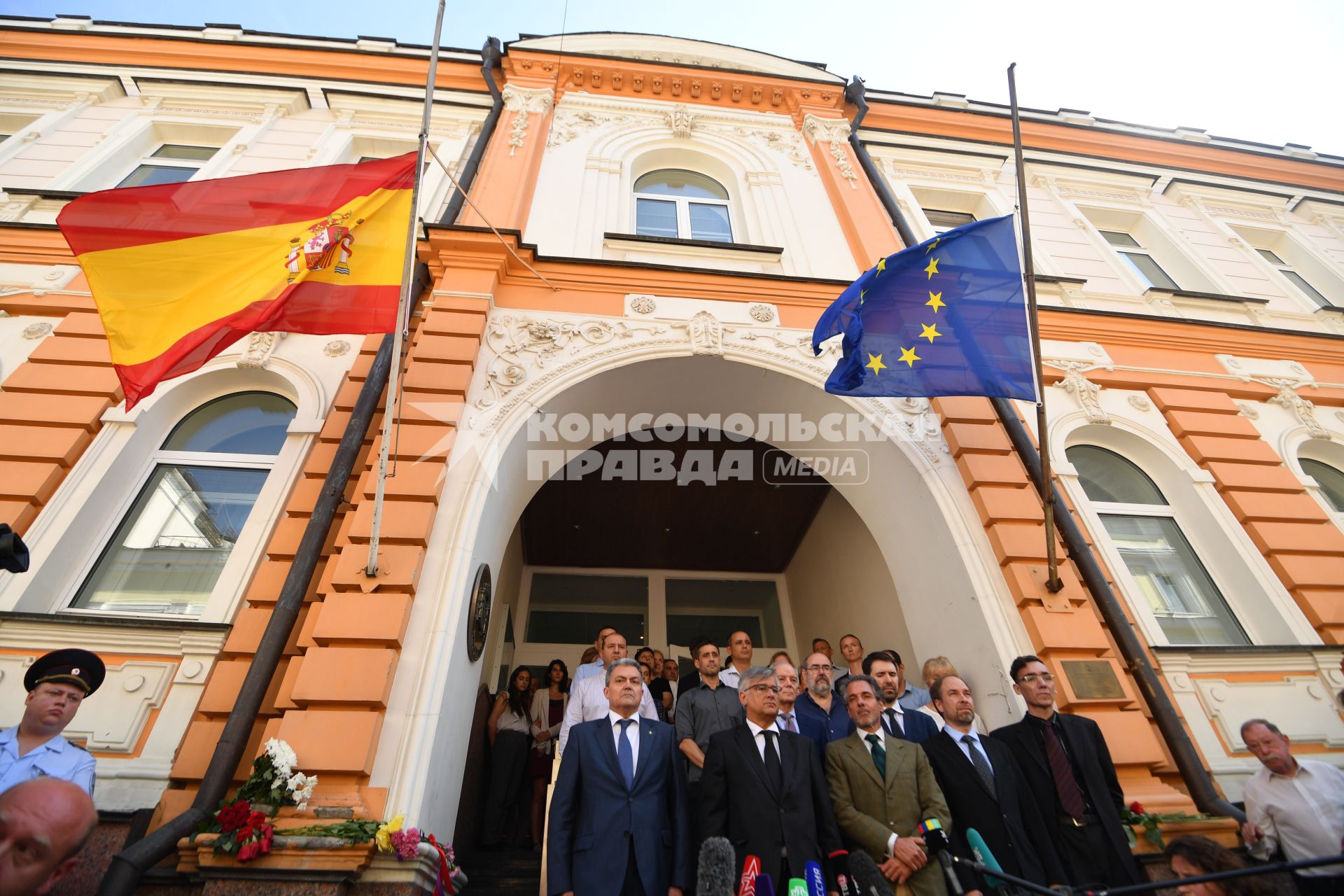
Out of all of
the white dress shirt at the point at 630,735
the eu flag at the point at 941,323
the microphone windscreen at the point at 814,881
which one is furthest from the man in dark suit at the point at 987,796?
the eu flag at the point at 941,323

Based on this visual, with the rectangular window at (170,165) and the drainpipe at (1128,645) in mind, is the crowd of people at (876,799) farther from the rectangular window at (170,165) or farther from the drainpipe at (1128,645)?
the rectangular window at (170,165)

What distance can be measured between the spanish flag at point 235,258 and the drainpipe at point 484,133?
1479 mm

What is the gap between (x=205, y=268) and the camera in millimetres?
5387

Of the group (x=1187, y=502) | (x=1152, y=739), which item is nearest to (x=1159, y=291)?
(x=1187, y=502)

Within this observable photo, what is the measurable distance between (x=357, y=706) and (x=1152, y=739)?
6.09m

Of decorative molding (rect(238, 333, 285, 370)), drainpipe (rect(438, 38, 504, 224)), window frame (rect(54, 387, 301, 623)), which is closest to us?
window frame (rect(54, 387, 301, 623))

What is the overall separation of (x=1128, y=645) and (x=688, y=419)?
5.04m

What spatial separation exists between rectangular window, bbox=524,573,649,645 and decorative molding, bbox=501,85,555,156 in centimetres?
754

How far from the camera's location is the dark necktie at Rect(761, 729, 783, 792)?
372 cm

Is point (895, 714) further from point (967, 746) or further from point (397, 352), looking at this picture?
point (397, 352)

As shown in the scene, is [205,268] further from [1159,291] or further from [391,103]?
[1159,291]

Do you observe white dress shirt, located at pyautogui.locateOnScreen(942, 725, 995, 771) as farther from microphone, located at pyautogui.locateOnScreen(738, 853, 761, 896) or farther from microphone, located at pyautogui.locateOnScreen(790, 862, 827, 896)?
microphone, located at pyautogui.locateOnScreen(738, 853, 761, 896)

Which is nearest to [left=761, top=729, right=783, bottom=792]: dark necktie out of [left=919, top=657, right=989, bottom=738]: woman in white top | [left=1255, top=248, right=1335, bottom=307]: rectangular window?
[left=919, top=657, right=989, bottom=738]: woman in white top

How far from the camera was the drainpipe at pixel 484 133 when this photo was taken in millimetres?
8281
